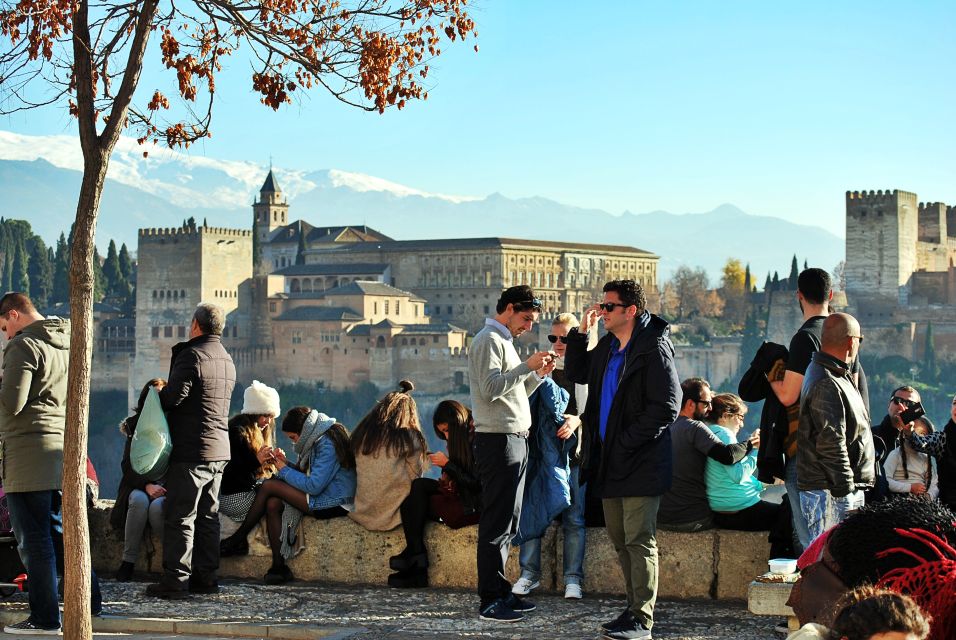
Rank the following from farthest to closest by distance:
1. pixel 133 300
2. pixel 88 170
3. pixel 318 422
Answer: pixel 133 300 < pixel 318 422 < pixel 88 170

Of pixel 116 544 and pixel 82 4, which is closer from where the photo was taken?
pixel 82 4

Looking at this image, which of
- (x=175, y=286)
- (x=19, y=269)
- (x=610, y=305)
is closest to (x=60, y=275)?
(x=19, y=269)

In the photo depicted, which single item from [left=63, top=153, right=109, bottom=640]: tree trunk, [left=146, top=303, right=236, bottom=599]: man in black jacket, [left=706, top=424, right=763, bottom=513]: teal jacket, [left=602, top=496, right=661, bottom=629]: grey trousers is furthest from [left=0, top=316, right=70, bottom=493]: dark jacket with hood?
[left=706, top=424, right=763, bottom=513]: teal jacket

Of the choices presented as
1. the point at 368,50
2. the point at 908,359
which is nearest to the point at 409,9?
the point at 368,50

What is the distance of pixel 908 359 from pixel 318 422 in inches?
2337

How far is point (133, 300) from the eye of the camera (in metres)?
71.6

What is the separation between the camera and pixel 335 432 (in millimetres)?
6824

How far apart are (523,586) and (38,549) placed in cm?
211

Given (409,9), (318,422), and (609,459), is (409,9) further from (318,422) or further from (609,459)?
(318,422)

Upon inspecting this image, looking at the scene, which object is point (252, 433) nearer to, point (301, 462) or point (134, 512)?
point (301, 462)

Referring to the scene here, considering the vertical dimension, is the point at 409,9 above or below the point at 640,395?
above

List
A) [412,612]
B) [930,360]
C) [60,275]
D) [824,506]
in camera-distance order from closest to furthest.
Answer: [824,506] → [412,612] → [930,360] → [60,275]

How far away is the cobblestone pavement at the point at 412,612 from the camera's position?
5.33m

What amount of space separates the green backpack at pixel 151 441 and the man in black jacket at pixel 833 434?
9.24 ft
